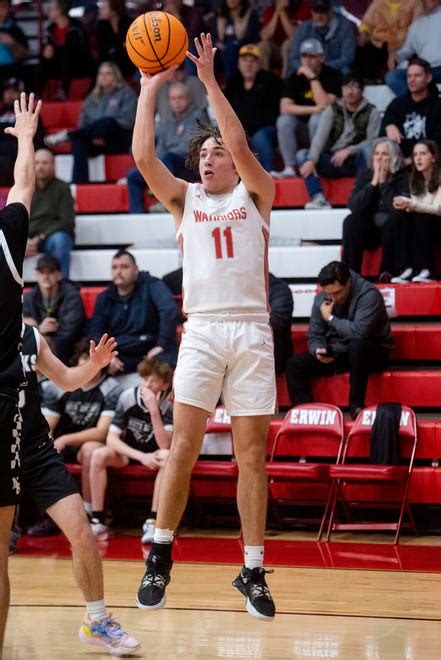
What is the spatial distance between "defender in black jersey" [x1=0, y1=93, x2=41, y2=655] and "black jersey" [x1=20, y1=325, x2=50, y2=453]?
58 cm

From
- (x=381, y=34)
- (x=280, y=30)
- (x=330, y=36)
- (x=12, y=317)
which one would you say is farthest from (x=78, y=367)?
(x=280, y=30)

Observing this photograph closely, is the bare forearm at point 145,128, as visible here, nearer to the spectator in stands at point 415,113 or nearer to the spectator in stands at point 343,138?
the spectator in stands at point 415,113

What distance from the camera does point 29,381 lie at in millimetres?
6137

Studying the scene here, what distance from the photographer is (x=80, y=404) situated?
32.8ft

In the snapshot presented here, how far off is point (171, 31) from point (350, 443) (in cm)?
461

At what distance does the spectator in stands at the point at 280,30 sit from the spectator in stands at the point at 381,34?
2.81 ft

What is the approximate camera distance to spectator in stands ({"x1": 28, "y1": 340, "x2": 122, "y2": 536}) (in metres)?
9.79

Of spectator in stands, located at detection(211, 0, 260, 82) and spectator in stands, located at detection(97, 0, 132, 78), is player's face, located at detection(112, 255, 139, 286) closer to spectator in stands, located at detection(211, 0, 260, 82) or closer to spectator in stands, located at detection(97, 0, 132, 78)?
spectator in stands, located at detection(211, 0, 260, 82)

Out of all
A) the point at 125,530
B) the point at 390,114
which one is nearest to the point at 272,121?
the point at 390,114

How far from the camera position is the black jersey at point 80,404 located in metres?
9.97

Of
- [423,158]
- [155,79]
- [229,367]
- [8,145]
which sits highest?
[155,79]

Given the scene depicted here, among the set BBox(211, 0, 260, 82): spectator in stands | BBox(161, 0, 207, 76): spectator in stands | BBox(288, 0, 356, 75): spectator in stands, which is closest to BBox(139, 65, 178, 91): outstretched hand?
BBox(288, 0, 356, 75): spectator in stands

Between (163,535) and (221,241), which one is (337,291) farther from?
(163,535)

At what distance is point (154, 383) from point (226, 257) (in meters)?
3.81
